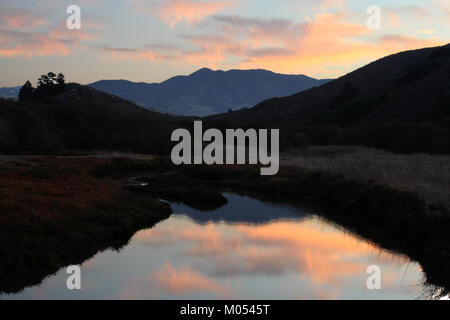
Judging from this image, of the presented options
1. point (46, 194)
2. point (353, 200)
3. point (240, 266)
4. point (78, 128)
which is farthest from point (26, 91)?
point (240, 266)

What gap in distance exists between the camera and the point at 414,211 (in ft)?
92.6

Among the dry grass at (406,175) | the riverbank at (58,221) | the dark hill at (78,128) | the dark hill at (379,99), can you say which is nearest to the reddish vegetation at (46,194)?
the riverbank at (58,221)

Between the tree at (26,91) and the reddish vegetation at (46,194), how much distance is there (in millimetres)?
103715

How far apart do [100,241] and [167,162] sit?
170ft

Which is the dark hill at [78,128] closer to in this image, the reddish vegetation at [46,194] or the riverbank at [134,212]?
the riverbank at [134,212]

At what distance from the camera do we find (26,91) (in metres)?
148

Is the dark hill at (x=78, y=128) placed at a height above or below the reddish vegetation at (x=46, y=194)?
above

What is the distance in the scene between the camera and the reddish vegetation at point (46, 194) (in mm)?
25870

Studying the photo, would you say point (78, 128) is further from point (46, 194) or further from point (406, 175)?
point (406, 175)

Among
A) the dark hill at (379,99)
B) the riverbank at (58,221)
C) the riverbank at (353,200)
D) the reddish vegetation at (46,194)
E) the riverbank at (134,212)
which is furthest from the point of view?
the dark hill at (379,99)

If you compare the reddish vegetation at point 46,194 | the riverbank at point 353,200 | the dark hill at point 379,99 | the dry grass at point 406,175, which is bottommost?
the riverbank at point 353,200

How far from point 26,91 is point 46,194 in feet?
413

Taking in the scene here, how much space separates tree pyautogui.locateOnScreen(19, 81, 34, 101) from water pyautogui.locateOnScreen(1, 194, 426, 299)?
403ft
